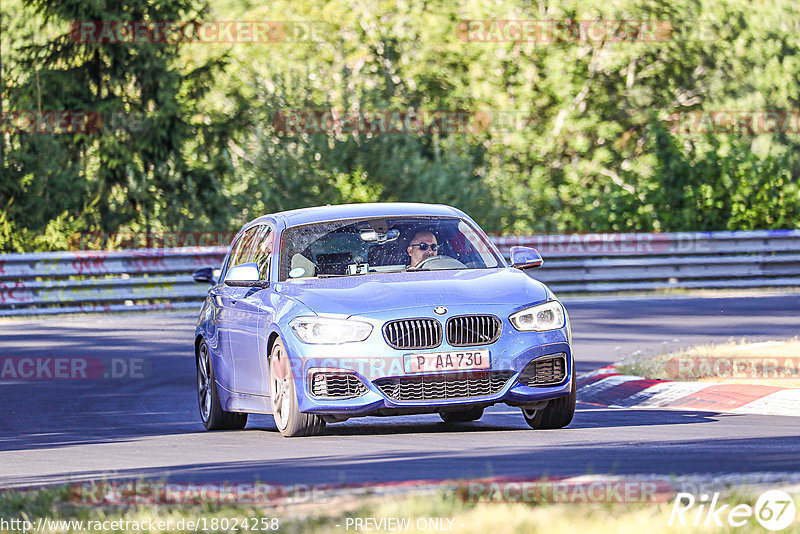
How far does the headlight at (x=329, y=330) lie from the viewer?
938 centimetres

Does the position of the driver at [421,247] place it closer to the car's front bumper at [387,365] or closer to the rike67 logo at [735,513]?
the car's front bumper at [387,365]

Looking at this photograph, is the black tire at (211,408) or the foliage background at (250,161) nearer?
the black tire at (211,408)

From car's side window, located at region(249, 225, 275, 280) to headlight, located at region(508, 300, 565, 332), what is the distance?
212 cm

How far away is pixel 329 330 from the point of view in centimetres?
946

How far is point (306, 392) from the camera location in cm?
949

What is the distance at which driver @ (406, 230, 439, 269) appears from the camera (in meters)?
10.6

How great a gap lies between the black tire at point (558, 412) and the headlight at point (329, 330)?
1.39 meters

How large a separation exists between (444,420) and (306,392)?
6.30 ft

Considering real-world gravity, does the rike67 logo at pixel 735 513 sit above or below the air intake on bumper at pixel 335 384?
above

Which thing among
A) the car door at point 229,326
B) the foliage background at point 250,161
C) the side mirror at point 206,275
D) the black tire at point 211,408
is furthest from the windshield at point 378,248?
the foliage background at point 250,161

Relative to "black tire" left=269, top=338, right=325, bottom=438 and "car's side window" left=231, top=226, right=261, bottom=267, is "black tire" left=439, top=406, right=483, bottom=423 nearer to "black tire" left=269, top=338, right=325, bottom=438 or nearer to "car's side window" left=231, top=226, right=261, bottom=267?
"black tire" left=269, top=338, right=325, bottom=438

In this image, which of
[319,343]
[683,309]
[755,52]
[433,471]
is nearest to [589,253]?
[683,309]

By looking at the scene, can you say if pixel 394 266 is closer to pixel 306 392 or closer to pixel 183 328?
pixel 306 392

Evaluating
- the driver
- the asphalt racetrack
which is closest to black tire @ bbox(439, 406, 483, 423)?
the asphalt racetrack
